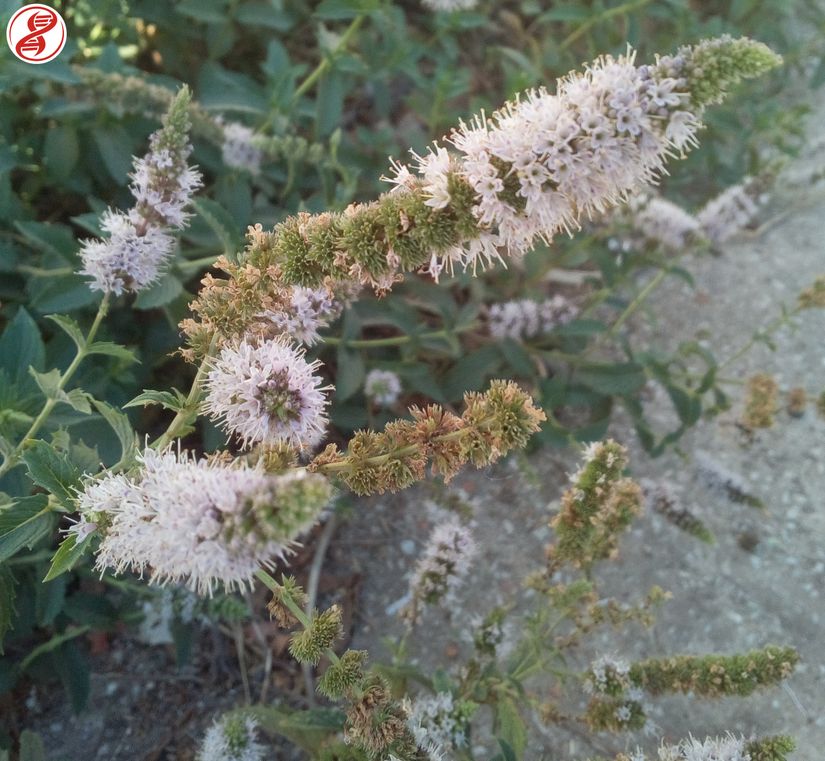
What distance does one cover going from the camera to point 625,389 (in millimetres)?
2604

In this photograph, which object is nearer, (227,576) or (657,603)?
(227,576)

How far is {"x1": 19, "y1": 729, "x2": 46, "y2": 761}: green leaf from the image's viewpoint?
182cm

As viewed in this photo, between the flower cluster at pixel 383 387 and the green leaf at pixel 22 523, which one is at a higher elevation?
the green leaf at pixel 22 523

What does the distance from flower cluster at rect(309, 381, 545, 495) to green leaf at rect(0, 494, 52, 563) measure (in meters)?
0.56

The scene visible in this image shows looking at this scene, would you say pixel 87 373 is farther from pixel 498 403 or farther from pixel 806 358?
pixel 806 358

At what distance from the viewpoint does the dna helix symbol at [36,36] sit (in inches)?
85.3

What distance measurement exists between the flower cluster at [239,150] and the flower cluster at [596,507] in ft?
4.41

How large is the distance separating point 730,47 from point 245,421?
101cm

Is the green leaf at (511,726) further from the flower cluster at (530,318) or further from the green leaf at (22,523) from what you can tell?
the flower cluster at (530,318)

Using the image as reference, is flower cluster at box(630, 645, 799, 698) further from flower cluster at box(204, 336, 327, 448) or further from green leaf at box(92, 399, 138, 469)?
green leaf at box(92, 399, 138, 469)

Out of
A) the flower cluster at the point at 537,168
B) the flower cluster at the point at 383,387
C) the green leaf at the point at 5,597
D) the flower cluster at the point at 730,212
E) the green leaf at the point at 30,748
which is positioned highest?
the flower cluster at the point at 537,168

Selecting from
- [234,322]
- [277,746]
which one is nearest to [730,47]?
[234,322]

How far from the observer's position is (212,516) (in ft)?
3.91

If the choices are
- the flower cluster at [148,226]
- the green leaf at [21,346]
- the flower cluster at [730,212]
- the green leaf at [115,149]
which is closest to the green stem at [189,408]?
the flower cluster at [148,226]
